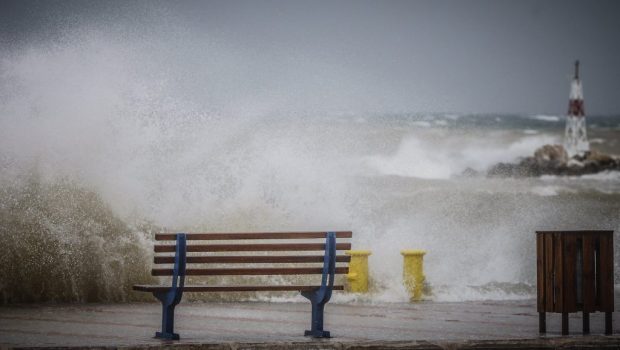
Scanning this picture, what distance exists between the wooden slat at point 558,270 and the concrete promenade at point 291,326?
0.26 metres

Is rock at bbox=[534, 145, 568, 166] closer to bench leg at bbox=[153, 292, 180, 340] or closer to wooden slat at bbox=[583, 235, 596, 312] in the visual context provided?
wooden slat at bbox=[583, 235, 596, 312]

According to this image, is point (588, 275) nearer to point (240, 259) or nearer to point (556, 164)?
point (240, 259)

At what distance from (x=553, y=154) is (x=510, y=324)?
12.7 metres

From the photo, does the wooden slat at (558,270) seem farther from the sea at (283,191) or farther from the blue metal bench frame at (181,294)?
the sea at (283,191)

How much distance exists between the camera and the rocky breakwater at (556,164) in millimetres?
18984

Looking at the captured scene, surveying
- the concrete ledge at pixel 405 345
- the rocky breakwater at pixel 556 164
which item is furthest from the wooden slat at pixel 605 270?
the rocky breakwater at pixel 556 164

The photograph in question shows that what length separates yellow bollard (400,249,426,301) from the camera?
32.6 feet

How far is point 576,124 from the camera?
1869 centimetres

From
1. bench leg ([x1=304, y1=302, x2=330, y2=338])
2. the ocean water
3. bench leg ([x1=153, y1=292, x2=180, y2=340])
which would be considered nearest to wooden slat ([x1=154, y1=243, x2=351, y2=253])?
bench leg ([x1=153, y1=292, x2=180, y2=340])

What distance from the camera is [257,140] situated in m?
15.9

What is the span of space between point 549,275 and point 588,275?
31 cm

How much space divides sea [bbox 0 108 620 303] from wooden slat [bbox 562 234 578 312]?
311cm

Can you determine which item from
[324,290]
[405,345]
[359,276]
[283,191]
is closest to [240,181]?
[283,191]

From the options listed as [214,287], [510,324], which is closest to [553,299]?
[510,324]
